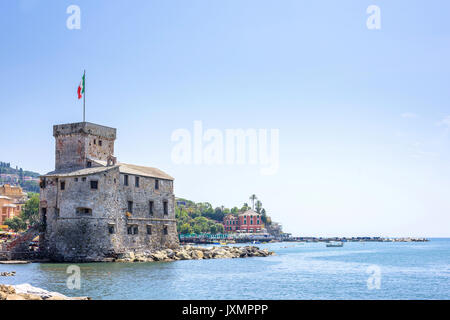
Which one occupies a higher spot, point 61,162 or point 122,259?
point 61,162

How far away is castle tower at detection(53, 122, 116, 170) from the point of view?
2143 inches

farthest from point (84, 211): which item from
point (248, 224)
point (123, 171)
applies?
point (248, 224)

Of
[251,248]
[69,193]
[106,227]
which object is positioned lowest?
[251,248]

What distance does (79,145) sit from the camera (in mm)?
54562

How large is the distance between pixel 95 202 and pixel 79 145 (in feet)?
25.2

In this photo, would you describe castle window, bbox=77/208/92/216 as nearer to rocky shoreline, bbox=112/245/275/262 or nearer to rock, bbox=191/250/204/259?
rocky shoreline, bbox=112/245/275/262

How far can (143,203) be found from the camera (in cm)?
5725

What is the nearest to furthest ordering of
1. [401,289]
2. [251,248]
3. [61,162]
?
[401,289] → [61,162] → [251,248]

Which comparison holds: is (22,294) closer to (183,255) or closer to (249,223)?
(183,255)

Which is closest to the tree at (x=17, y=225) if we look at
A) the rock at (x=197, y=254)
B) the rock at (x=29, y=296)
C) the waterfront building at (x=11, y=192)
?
the waterfront building at (x=11, y=192)

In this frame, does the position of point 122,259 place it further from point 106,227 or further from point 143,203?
point 143,203

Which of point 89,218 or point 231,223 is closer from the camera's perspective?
point 89,218

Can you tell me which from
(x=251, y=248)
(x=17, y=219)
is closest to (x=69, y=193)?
(x=251, y=248)
